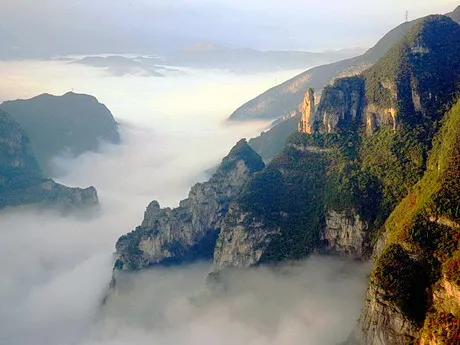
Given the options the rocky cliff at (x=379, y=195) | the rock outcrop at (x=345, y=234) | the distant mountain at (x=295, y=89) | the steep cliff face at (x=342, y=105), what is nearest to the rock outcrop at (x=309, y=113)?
the rocky cliff at (x=379, y=195)

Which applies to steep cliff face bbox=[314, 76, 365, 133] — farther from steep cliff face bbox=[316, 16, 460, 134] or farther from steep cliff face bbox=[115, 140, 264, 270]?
steep cliff face bbox=[115, 140, 264, 270]

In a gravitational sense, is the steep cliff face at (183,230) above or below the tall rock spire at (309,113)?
below

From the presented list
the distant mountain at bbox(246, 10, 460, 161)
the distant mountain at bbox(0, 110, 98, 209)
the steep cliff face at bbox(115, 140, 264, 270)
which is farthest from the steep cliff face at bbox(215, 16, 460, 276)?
the distant mountain at bbox(0, 110, 98, 209)

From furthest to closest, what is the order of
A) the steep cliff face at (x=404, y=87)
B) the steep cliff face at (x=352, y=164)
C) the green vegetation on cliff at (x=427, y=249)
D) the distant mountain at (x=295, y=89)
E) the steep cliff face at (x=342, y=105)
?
the distant mountain at (x=295, y=89)
the steep cliff face at (x=342, y=105)
the steep cliff face at (x=404, y=87)
the steep cliff face at (x=352, y=164)
the green vegetation on cliff at (x=427, y=249)

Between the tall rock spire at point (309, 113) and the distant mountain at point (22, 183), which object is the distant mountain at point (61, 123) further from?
the tall rock spire at point (309, 113)

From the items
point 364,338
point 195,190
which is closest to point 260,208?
point 195,190

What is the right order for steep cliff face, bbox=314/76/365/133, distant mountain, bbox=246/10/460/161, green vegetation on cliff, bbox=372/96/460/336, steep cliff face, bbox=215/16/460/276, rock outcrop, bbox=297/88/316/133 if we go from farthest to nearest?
distant mountain, bbox=246/10/460/161
rock outcrop, bbox=297/88/316/133
steep cliff face, bbox=314/76/365/133
steep cliff face, bbox=215/16/460/276
green vegetation on cliff, bbox=372/96/460/336
